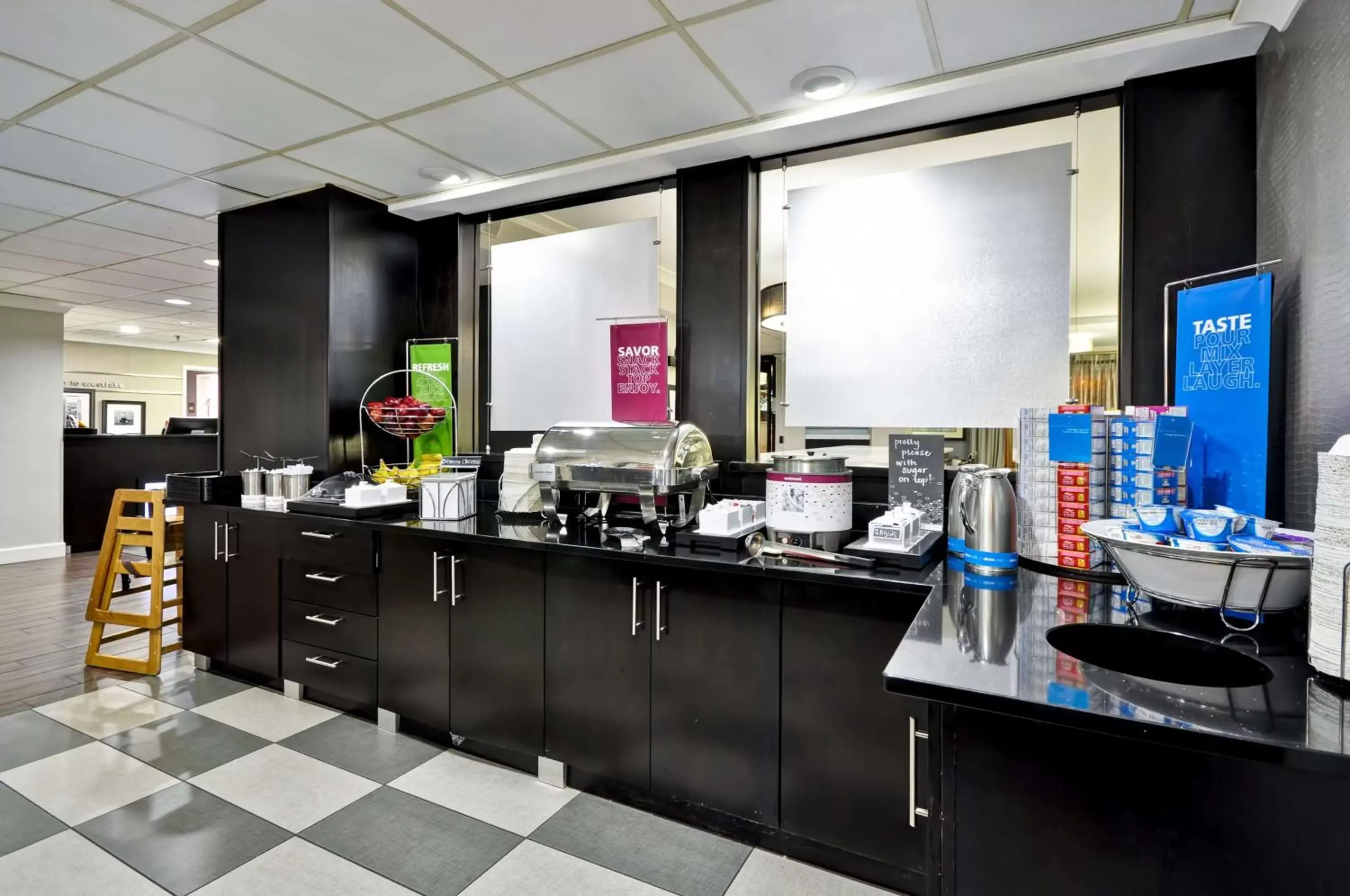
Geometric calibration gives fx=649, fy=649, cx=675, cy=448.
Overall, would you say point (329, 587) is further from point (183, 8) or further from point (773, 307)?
point (773, 307)

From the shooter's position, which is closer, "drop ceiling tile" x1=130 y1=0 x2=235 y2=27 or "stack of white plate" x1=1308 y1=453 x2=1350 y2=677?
"stack of white plate" x1=1308 y1=453 x2=1350 y2=677

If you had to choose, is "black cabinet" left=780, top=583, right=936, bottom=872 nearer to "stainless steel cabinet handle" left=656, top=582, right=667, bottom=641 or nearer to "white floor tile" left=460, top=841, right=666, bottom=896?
"stainless steel cabinet handle" left=656, top=582, right=667, bottom=641

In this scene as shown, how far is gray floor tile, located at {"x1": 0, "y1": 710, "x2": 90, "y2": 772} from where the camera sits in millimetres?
2561

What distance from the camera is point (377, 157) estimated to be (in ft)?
10.00

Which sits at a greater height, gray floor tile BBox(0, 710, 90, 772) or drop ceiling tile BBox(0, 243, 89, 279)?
drop ceiling tile BBox(0, 243, 89, 279)

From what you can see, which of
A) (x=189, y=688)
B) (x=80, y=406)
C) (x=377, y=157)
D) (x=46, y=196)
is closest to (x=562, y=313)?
(x=377, y=157)

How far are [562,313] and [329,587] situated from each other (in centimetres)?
171

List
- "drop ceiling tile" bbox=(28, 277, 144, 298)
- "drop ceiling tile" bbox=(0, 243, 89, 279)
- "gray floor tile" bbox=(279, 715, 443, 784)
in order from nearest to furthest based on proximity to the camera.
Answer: "gray floor tile" bbox=(279, 715, 443, 784) → "drop ceiling tile" bbox=(0, 243, 89, 279) → "drop ceiling tile" bbox=(28, 277, 144, 298)

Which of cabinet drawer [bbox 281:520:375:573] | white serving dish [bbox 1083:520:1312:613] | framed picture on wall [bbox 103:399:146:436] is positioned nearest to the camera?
white serving dish [bbox 1083:520:1312:613]

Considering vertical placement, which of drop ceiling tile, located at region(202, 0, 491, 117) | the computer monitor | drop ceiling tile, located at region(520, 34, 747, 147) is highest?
drop ceiling tile, located at region(202, 0, 491, 117)

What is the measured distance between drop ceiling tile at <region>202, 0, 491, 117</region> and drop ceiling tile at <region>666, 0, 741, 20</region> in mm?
775

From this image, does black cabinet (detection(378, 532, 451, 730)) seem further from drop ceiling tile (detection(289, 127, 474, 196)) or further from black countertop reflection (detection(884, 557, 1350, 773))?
black countertop reflection (detection(884, 557, 1350, 773))

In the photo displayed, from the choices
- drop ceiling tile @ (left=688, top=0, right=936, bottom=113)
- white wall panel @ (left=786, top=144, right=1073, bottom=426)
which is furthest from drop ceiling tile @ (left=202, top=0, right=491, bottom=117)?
white wall panel @ (left=786, top=144, right=1073, bottom=426)

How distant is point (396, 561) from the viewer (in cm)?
271
